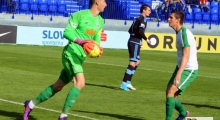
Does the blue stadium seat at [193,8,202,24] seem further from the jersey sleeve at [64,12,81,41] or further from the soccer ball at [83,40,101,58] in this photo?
the soccer ball at [83,40,101,58]

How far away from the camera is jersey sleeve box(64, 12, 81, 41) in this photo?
10.1 metres

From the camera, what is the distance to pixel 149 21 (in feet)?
126

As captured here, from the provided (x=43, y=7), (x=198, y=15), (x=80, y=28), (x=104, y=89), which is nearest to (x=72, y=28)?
(x=80, y=28)

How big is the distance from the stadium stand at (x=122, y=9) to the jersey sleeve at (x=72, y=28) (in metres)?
24.1

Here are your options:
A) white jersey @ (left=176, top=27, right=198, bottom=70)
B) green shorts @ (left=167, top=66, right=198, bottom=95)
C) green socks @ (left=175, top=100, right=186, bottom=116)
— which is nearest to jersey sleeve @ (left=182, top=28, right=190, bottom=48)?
white jersey @ (left=176, top=27, right=198, bottom=70)

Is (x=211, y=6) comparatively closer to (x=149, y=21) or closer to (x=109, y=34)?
(x=149, y=21)

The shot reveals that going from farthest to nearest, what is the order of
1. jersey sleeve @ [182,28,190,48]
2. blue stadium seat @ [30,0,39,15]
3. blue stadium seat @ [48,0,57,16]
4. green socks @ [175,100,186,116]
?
blue stadium seat @ [48,0,57,16], blue stadium seat @ [30,0,39,15], green socks @ [175,100,186,116], jersey sleeve @ [182,28,190,48]

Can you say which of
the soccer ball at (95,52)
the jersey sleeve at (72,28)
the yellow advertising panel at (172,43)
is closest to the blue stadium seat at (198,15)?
the yellow advertising panel at (172,43)

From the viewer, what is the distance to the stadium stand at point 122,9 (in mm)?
35656

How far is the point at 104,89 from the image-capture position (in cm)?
1616

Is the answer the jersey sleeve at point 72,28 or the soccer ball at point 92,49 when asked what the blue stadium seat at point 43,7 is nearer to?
the jersey sleeve at point 72,28

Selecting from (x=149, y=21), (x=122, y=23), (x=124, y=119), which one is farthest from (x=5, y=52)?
(x=124, y=119)

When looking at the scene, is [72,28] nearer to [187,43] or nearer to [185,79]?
[187,43]

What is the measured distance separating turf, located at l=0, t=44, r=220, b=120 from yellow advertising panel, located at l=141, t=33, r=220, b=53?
752cm
